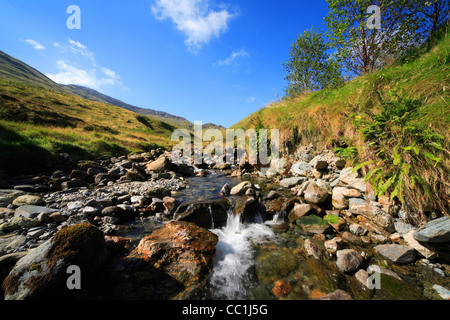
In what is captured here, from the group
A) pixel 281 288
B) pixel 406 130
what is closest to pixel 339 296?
pixel 281 288

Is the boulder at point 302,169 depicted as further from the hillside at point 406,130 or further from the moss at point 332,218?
the moss at point 332,218

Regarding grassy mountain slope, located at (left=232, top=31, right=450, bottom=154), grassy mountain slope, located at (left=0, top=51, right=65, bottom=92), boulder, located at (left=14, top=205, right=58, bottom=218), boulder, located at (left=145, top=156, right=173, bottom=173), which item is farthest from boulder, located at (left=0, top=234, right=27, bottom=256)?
grassy mountain slope, located at (left=0, top=51, right=65, bottom=92)

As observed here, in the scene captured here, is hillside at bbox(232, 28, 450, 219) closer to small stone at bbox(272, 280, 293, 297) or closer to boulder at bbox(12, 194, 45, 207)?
small stone at bbox(272, 280, 293, 297)

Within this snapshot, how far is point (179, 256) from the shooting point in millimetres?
3426

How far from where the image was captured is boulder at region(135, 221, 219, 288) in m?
3.16

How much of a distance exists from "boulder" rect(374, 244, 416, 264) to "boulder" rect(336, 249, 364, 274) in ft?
2.16

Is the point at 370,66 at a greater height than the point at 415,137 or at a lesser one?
greater

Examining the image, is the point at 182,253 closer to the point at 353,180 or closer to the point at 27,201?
the point at 353,180

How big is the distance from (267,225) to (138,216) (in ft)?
16.1

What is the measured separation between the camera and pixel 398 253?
10.7 ft

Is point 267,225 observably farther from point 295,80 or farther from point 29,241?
point 295,80

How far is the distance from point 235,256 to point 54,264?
3.40 meters
